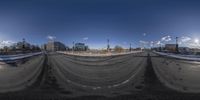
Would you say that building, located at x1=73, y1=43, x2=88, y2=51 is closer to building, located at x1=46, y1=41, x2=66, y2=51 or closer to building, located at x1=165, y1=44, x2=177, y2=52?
building, located at x1=46, y1=41, x2=66, y2=51

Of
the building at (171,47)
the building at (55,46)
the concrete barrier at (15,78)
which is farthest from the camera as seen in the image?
the concrete barrier at (15,78)

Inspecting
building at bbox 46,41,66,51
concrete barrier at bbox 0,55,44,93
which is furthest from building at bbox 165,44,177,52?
concrete barrier at bbox 0,55,44,93

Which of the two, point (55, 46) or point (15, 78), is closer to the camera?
point (55, 46)

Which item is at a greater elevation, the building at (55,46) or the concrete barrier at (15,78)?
the building at (55,46)

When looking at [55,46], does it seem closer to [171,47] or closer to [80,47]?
[80,47]

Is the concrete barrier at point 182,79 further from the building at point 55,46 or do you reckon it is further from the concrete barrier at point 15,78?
the concrete barrier at point 15,78

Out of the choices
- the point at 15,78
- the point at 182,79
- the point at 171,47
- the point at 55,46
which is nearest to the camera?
the point at 171,47

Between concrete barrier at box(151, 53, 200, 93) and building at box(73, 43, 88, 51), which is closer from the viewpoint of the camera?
building at box(73, 43, 88, 51)

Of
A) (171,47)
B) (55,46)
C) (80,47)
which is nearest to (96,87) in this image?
(80,47)

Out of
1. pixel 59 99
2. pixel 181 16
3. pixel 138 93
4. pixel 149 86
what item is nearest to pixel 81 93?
pixel 59 99

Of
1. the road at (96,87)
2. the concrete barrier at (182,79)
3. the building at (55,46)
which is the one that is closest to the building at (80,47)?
the building at (55,46)

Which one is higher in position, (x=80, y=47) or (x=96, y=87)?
(x=80, y=47)

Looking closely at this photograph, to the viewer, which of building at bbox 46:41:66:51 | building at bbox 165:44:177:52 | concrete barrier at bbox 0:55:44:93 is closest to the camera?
building at bbox 165:44:177:52

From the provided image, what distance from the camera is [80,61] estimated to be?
505cm
